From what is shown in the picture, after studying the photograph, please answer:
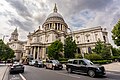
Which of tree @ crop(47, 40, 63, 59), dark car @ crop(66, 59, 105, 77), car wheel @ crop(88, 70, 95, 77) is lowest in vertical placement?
car wheel @ crop(88, 70, 95, 77)

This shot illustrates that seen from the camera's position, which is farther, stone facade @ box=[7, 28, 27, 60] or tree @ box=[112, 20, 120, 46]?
stone facade @ box=[7, 28, 27, 60]

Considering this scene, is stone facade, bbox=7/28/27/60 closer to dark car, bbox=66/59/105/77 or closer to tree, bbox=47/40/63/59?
tree, bbox=47/40/63/59

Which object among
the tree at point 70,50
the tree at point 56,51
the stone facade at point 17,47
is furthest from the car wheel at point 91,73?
the stone facade at point 17,47

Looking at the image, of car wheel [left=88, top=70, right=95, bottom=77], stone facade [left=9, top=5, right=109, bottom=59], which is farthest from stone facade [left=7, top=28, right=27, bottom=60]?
car wheel [left=88, top=70, right=95, bottom=77]

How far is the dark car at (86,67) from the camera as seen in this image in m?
13.1

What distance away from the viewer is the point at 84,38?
61.6m

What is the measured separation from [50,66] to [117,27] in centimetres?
1828

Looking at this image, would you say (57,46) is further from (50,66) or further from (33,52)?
(50,66)

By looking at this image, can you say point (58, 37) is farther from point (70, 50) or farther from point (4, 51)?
point (4, 51)

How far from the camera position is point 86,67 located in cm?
1418

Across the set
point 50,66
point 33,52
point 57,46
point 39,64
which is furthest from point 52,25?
point 50,66

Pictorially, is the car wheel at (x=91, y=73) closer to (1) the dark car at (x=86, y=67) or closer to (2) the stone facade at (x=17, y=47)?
(1) the dark car at (x=86, y=67)

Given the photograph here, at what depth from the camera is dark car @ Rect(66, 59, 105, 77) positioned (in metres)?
13.1

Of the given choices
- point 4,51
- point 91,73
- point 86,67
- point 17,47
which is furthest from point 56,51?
point 17,47
